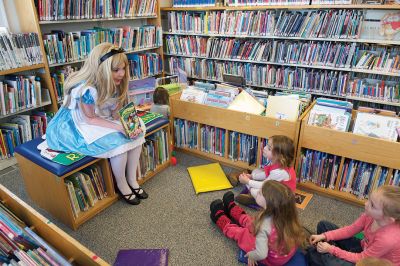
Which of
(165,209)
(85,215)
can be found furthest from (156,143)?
(85,215)

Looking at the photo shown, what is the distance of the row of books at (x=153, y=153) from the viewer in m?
2.40

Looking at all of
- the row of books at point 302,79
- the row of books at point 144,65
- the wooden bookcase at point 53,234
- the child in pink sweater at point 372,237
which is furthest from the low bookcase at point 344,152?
the row of books at point 144,65

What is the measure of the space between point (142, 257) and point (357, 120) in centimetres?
173

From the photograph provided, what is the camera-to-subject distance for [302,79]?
3168mm

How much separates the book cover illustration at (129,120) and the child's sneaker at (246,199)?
925mm

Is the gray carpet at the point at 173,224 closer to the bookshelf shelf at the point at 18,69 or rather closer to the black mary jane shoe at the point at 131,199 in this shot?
the black mary jane shoe at the point at 131,199

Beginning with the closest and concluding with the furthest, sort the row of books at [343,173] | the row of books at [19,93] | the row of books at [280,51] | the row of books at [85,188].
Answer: the row of books at [85,188] → the row of books at [343,173] → the row of books at [19,93] → the row of books at [280,51]

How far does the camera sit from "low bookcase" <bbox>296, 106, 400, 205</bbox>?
1.89 metres

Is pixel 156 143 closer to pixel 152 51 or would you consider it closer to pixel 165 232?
pixel 165 232

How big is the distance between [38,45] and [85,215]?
164 cm

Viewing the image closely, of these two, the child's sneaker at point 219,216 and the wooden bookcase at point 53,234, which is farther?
the child's sneaker at point 219,216

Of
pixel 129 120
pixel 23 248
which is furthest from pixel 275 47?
pixel 23 248

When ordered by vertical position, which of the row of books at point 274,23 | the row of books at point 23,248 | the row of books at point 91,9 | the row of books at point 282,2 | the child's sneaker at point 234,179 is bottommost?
the child's sneaker at point 234,179

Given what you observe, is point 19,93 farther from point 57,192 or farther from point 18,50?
point 57,192
